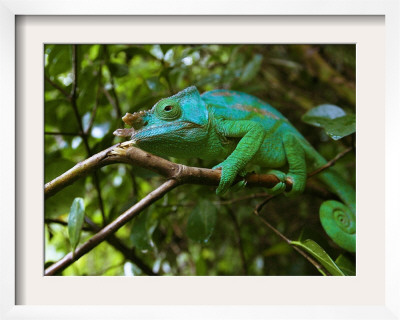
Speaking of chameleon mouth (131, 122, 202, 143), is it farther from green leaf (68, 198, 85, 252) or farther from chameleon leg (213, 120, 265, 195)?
green leaf (68, 198, 85, 252)

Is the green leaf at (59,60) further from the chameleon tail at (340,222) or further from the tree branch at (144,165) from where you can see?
the chameleon tail at (340,222)

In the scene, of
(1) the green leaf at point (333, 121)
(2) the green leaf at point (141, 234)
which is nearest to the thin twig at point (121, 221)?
(2) the green leaf at point (141, 234)

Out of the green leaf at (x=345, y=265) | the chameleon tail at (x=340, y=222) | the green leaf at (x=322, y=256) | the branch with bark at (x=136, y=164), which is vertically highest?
the branch with bark at (x=136, y=164)

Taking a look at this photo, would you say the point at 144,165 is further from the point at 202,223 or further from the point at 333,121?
the point at 333,121

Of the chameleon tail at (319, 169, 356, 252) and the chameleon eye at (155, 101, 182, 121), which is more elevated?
the chameleon eye at (155, 101, 182, 121)

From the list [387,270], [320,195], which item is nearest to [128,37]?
[320,195]

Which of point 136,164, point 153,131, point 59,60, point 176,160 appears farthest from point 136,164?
point 59,60

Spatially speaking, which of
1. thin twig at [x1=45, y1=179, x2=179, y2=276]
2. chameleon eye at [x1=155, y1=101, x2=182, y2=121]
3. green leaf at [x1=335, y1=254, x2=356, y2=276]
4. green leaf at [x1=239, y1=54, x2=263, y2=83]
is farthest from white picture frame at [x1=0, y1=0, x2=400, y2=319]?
green leaf at [x1=239, y1=54, x2=263, y2=83]
